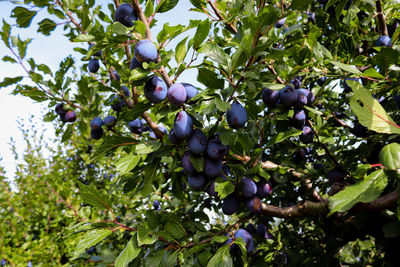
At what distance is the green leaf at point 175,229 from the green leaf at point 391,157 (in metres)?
0.98

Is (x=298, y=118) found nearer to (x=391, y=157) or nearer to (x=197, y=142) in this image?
(x=197, y=142)

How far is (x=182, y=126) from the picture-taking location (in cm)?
98

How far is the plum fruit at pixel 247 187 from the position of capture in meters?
1.24

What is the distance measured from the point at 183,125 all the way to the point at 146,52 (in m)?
0.29

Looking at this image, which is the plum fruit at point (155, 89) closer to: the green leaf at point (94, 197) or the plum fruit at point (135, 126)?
the green leaf at point (94, 197)

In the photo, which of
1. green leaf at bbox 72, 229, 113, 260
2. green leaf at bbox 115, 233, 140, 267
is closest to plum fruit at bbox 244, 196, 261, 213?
green leaf at bbox 115, 233, 140, 267


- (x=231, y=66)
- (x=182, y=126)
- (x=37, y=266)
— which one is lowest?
(x=37, y=266)

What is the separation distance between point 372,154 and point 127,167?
4.98 ft

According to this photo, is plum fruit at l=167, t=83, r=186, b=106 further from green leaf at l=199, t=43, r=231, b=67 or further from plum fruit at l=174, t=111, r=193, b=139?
green leaf at l=199, t=43, r=231, b=67

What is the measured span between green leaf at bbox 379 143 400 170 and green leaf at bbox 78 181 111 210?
3.61 feet

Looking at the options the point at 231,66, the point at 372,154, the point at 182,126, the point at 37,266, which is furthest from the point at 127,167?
the point at 37,266

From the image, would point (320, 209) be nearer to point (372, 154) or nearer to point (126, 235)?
point (372, 154)

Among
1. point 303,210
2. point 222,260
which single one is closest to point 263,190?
point 303,210

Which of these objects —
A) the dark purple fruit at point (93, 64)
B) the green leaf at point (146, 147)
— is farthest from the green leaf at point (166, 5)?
the dark purple fruit at point (93, 64)
